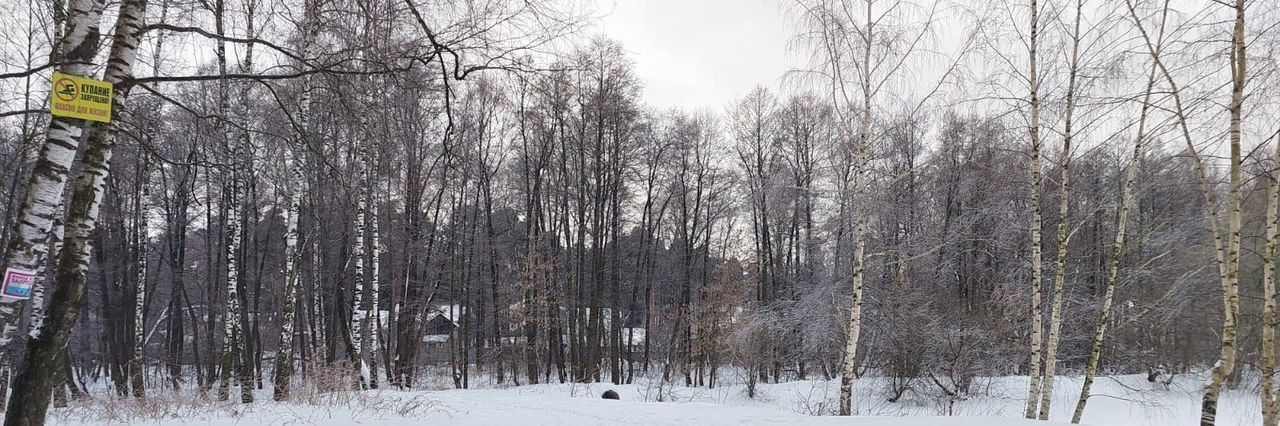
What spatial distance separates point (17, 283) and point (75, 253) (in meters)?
0.31

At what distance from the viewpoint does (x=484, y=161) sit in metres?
20.7

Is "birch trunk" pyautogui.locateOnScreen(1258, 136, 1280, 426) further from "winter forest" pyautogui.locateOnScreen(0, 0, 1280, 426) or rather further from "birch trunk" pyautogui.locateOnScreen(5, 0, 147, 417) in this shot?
"birch trunk" pyautogui.locateOnScreen(5, 0, 147, 417)

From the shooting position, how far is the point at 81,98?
380 cm

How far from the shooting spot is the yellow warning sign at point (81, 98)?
372 cm

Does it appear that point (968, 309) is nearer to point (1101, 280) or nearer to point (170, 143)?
point (1101, 280)

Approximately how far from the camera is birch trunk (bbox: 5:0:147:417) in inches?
149

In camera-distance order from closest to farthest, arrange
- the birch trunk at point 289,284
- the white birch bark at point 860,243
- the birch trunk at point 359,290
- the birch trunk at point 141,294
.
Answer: the white birch bark at point 860,243 < the birch trunk at point 289,284 < the birch trunk at point 359,290 < the birch trunk at point 141,294

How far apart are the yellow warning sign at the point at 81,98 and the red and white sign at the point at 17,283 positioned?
994 millimetres

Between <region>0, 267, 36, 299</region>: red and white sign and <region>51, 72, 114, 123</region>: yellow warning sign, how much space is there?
99cm

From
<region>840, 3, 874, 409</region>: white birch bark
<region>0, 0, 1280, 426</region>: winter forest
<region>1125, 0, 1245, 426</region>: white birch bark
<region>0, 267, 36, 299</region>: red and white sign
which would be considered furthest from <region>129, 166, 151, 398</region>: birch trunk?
<region>1125, 0, 1245, 426</region>: white birch bark

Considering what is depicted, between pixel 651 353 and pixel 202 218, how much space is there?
62.2ft

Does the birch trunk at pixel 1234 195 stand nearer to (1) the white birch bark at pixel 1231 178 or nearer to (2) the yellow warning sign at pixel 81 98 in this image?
(1) the white birch bark at pixel 1231 178

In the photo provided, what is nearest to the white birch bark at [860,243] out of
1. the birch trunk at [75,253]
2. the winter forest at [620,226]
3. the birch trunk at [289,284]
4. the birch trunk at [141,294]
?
the winter forest at [620,226]

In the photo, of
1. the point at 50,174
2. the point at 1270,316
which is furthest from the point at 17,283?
the point at 1270,316
